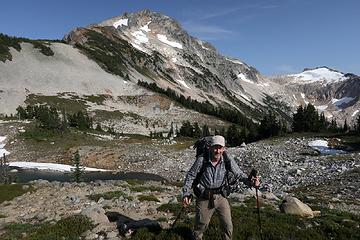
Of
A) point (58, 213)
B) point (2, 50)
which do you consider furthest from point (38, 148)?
point (2, 50)

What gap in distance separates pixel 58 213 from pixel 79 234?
5.18 meters

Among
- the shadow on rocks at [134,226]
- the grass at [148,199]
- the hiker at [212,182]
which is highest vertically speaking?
the hiker at [212,182]

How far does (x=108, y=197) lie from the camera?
26344 mm

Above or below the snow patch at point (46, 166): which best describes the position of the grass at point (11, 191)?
above

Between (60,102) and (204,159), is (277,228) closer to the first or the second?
(204,159)

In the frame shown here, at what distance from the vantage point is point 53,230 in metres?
18.6

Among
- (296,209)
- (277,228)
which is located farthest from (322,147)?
(277,228)

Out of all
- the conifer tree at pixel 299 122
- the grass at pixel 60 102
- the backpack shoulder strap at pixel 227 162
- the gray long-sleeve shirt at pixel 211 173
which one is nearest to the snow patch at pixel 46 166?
the gray long-sleeve shirt at pixel 211 173

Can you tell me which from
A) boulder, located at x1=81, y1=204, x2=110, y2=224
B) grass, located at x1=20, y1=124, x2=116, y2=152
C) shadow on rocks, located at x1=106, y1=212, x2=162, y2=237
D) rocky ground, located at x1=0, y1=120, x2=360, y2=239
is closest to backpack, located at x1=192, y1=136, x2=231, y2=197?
shadow on rocks, located at x1=106, y1=212, x2=162, y2=237

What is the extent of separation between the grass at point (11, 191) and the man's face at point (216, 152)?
21.3 meters

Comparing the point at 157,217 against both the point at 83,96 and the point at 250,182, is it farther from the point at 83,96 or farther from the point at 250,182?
the point at 83,96

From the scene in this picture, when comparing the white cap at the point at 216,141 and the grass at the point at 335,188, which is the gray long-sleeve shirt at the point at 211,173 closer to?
the white cap at the point at 216,141

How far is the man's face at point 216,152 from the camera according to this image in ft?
42.1

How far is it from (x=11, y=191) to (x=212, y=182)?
74.0 ft
